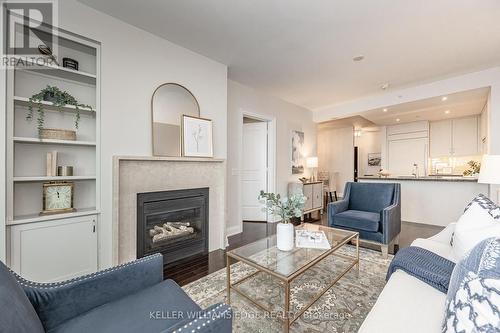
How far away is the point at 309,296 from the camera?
6.01ft

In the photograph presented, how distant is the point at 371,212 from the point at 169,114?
3.06m

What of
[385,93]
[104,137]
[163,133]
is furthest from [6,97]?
[385,93]

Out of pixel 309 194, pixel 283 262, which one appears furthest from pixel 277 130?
pixel 283 262

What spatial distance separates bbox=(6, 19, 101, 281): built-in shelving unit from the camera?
1729mm

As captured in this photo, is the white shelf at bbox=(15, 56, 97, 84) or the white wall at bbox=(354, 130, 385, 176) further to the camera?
the white wall at bbox=(354, 130, 385, 176)

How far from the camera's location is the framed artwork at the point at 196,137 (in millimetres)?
2643

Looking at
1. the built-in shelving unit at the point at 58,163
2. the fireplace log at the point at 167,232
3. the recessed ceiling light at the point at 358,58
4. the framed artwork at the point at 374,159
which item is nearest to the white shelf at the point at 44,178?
the built-in shelving unit at the point at 58,163

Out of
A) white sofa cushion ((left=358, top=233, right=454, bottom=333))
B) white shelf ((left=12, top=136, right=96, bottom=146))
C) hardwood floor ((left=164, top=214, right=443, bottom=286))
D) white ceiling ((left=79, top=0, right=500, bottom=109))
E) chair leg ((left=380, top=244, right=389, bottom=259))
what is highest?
white ceiling ((left=79, top=0, right=500, bottom=109))

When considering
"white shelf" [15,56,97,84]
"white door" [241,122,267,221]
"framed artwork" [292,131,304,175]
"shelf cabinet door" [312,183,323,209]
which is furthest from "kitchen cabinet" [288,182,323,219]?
"white shelf" [15,56,97,84]

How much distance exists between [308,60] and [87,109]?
2.73 meters

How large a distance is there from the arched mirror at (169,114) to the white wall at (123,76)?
66 millimetres

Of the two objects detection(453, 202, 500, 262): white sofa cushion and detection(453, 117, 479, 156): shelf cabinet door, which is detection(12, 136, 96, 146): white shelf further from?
detection(453, 117, 479, 156): shelf cabinet door

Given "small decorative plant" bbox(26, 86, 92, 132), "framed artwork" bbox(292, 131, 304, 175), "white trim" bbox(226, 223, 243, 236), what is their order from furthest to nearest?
"framed artwork" bbox(292, 131, 304, 175), "white trim" bbox(226, 223, 243, 236), "small decorative plant" bbox(26, 86, 92, 132)

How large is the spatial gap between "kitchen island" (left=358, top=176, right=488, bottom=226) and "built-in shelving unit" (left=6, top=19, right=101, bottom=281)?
4.90m
